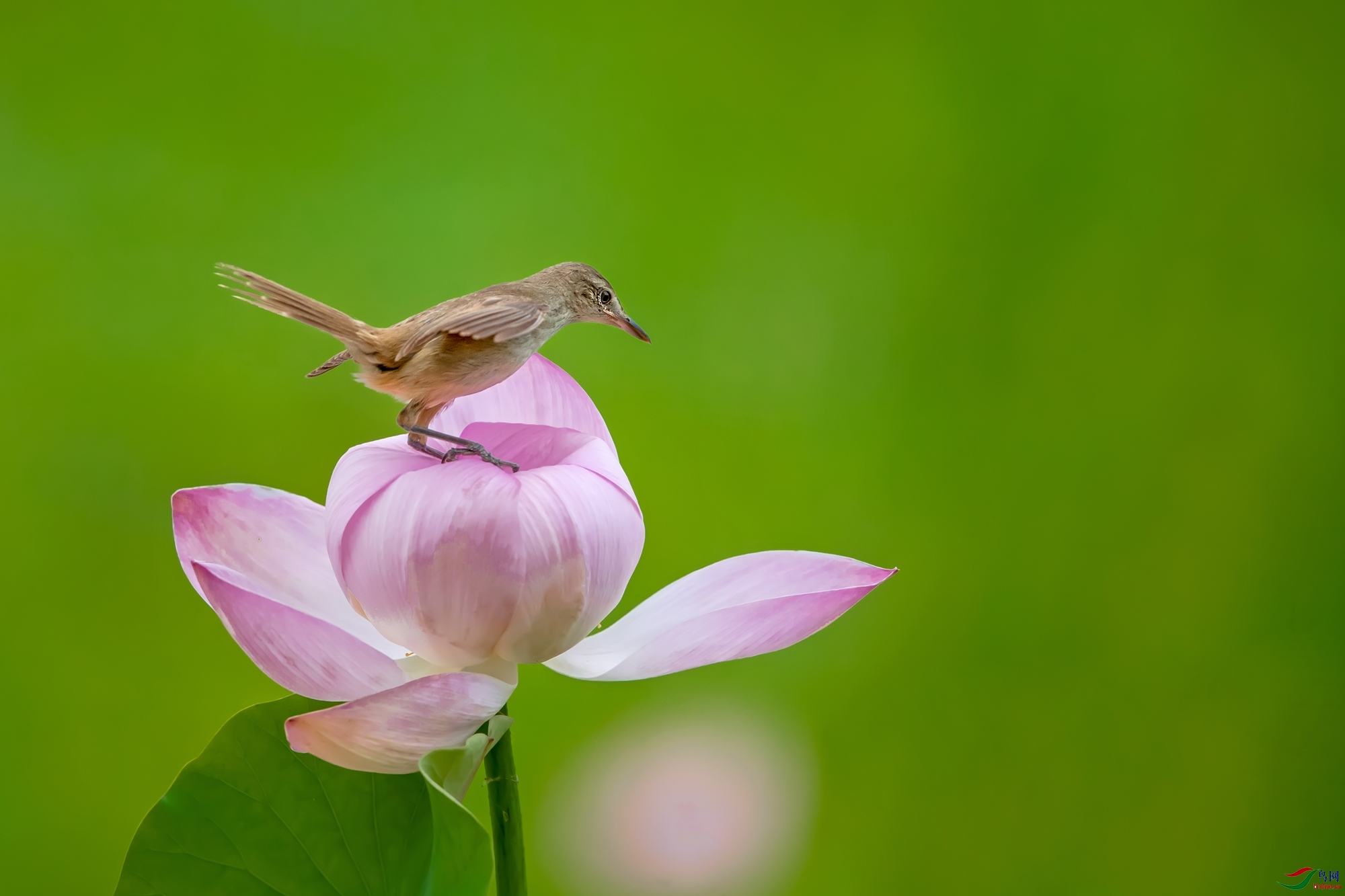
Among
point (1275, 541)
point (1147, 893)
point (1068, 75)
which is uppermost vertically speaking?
point (1068, 75)

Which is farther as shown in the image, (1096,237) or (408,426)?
(1096,237)

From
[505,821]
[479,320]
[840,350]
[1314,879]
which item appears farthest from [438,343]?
[1314,879]

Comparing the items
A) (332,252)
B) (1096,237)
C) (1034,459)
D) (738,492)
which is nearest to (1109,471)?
(1034,459)

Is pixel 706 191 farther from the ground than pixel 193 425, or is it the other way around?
pixel 706 191

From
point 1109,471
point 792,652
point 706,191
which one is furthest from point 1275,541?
point 706,191

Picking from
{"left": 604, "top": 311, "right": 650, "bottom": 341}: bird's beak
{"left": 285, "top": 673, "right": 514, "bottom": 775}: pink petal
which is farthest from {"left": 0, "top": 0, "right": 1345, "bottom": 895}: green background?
{"left": 285, "top": 673, "right": 514, "bottom": 775}: pink petal

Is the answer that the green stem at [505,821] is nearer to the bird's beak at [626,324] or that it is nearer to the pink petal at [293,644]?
the pink petal at [293,644]

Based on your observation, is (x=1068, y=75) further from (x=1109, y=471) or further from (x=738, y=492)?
(x=738, y=492)

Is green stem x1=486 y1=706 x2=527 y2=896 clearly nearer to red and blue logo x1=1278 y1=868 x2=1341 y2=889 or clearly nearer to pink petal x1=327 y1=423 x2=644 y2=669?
pink petal x1=327 y1=423 x2=644 y2=669
